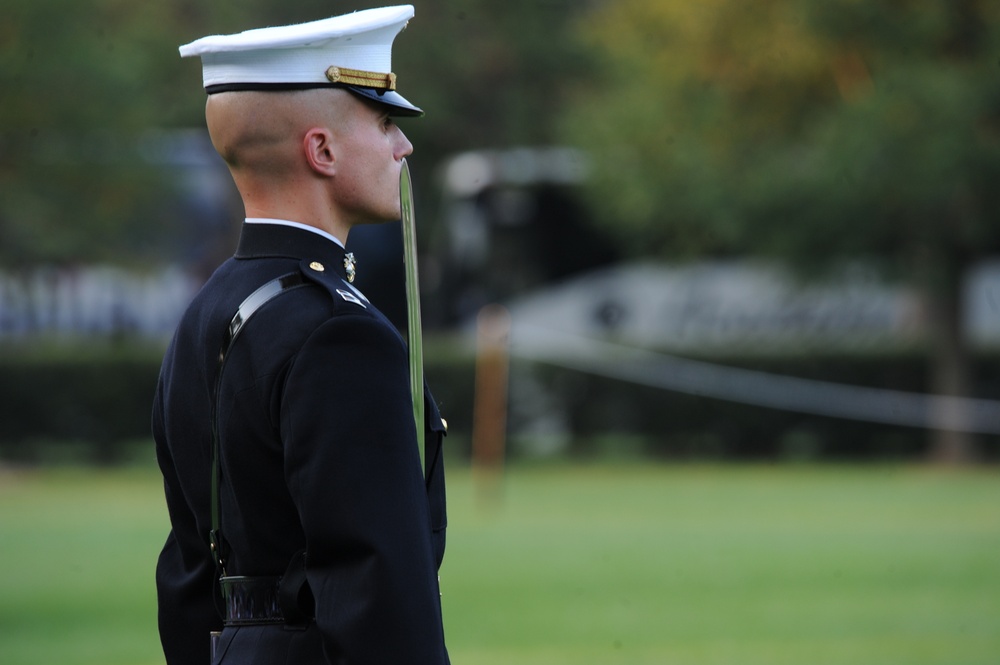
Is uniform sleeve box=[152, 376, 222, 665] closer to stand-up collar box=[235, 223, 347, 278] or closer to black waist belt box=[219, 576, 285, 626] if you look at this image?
black waist belt box=[219, 576, 285, 626]

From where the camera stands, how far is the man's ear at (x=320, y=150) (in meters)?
2.61

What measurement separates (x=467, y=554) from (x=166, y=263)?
1475cm

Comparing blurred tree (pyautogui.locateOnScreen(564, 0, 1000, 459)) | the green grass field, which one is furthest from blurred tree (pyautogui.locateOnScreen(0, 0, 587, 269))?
blurred tree (pyautogui.locateOnScreen(564, 0, 1000, 459))

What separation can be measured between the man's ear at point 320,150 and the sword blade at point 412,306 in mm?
135

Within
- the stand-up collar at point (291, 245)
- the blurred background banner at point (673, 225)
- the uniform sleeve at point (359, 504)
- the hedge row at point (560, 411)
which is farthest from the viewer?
Result: the hedge row at point (560, 411)

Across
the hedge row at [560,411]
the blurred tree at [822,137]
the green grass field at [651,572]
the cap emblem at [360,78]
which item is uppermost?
the cap emblem at [360,78]

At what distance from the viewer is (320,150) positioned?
2619 mm

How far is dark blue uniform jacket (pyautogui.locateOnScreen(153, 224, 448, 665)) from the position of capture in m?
2.36

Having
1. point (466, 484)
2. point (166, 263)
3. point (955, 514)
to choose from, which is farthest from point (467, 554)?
point (166, 263)

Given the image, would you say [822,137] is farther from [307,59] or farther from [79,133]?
[307,59]

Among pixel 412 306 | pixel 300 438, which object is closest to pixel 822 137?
pixel 412 306

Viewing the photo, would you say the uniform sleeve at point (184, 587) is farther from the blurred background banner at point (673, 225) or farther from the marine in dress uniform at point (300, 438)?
the blurred background banner at point (673, 225)

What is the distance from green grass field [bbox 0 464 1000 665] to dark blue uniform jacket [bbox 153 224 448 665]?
19.0ft

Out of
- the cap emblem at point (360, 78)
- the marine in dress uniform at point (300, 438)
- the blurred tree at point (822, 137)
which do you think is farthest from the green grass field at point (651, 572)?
the cap emblem at point (360, 78)
